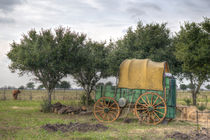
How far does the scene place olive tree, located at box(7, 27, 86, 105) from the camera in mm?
18766

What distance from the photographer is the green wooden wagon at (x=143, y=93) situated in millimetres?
13578

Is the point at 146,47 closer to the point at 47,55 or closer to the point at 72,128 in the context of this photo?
the point at 47,55

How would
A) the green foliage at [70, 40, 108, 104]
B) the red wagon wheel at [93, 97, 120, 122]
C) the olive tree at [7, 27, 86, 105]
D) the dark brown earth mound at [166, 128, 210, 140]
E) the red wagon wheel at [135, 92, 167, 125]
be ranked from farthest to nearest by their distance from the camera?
the green foliage at [70, 40, 108, 104] < the olive tree at [7, 27, 86, 105] < the red wagon wheel at [93, 97, 120, 122] < the red wagon wheel at [135, 92, 167, 125] < the dark brown earth mound at [166, 128, 210, 140]

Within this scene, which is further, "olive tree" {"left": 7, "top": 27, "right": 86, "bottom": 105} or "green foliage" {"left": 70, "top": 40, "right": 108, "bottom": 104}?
"green foliage" {"left": 70, "top": 40, "right": 108, "bottom": 104}

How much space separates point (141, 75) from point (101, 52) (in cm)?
1061

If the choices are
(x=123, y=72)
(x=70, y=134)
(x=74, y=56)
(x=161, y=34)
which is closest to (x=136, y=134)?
(x=70, y=134)

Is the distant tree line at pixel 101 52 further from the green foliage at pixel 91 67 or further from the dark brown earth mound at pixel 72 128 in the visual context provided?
the dark brown earth mound at pixel 72 128

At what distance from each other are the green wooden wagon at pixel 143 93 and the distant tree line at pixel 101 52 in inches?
236

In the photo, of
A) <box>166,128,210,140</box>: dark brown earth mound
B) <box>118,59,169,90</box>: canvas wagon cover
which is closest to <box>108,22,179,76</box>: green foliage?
<box>118,59,169,90</box>: canvas wagon cover

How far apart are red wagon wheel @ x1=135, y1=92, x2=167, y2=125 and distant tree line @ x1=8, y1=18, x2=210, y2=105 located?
292 inches

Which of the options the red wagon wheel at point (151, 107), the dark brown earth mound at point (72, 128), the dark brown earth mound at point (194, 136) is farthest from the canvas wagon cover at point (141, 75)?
the dark brown earth mound at point (194, 136)

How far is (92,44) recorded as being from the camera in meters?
25.2

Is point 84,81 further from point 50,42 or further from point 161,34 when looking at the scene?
point 161,34

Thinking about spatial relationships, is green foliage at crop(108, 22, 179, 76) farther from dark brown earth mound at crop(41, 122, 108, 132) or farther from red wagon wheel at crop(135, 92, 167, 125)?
dark brown earth mound at crop(41, 122, 108, 132)
